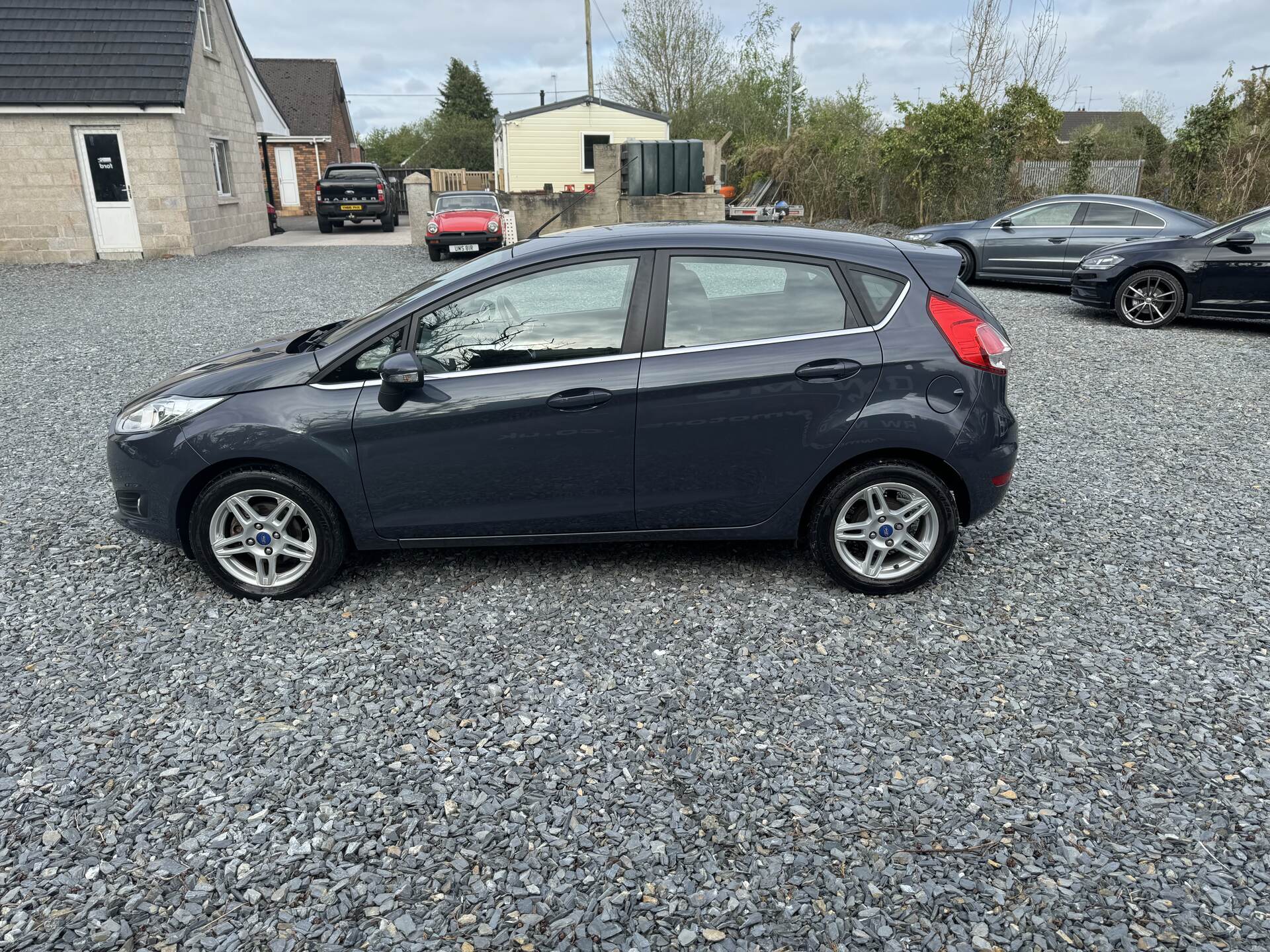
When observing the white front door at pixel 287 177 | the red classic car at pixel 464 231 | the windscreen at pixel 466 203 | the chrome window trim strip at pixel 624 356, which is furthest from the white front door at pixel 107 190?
the white front door at pixel 287 177

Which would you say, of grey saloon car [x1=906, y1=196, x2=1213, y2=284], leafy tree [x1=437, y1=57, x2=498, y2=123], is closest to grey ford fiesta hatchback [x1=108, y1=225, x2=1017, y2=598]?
grey saloon car [x1=906, y1=196, x2=1213, y2=284]

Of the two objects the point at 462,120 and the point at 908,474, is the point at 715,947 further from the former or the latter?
the point at 462,120

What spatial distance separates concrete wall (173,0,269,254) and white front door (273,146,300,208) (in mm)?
13814

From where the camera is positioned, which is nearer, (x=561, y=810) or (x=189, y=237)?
(x=561, y=810)

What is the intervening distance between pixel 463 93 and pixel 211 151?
5399cm

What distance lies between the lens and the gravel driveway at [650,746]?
96.2 inches

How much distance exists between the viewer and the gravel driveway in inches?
96.2

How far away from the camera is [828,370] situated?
386 centimetres

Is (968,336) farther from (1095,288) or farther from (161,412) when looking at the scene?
(1095,288)

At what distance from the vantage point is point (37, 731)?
318 centimetres

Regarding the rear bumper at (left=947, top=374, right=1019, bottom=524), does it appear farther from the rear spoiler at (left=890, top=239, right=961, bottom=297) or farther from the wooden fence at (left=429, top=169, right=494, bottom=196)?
the wooden fence at (left=429, top=169, right=494, bottom=196)

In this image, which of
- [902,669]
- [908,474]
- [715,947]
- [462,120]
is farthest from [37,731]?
[462,120]

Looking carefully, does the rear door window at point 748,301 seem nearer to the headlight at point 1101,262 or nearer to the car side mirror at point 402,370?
the car side mirror at point 402,370

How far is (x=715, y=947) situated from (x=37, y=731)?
2.52 meters
